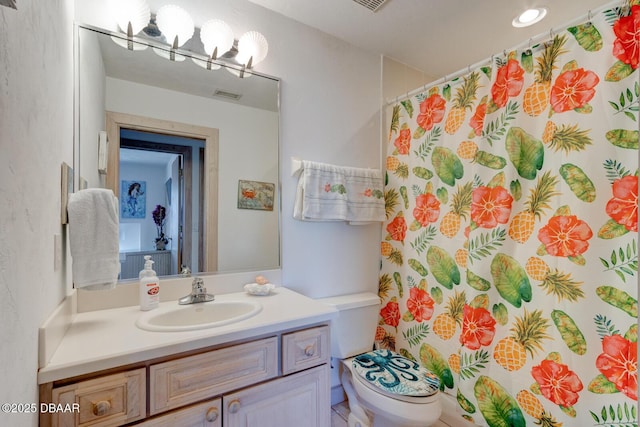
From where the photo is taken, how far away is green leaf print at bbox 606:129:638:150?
1.05 m

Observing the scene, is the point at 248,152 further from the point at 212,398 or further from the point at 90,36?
the point at 212,398

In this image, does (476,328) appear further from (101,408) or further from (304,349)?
(101,408)

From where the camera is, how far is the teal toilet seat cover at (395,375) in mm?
1303

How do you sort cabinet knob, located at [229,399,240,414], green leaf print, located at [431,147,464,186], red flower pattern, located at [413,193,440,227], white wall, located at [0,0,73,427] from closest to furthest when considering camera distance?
white wall, located at [0,0,73,427], cabinet knob, located at [229,399,240,414], green leaf print, located at [431,147,464,186], red flower pattern, located at [413,193,440,227]

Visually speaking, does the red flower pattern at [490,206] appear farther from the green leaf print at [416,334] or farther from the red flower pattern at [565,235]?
the green leaf print at [416,334]

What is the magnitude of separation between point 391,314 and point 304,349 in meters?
1.02

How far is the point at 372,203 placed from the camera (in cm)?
192

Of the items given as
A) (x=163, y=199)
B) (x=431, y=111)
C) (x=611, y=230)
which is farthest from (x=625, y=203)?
(x=163, y=199)

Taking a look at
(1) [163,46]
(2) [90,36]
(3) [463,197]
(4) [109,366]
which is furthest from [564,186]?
(2) [90,36]

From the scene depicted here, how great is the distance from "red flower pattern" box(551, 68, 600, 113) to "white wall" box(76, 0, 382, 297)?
40.8 inches

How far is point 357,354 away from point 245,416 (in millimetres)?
880

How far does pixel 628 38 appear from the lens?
3.51 ft

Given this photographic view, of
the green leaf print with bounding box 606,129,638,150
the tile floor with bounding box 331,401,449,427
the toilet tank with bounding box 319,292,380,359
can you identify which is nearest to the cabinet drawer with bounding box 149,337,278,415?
the toilet tank with bounding box 319,292,380,359

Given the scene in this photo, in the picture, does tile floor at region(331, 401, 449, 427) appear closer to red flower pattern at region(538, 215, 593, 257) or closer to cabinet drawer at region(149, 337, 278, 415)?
cabinet drawer at region(149, 337, 278, 415)
